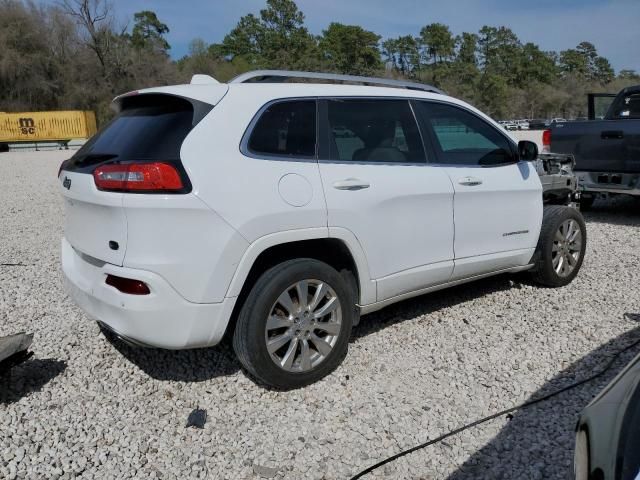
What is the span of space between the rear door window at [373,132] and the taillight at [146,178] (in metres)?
1.05

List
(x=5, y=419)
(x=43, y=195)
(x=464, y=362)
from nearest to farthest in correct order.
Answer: (x=5, y=419) → (x=464, y=362) → (x=43, y=195)

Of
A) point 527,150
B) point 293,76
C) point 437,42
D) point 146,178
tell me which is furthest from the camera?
point 437,42

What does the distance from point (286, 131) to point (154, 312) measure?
4.29 ft

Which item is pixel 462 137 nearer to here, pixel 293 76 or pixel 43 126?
pixel 293 76

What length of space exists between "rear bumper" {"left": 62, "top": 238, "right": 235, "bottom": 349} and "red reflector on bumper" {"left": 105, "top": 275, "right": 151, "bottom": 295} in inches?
0.9

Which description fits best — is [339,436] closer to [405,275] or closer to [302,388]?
[302,388]

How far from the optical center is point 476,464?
108 inches

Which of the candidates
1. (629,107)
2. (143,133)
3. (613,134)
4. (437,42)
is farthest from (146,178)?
(437,42)

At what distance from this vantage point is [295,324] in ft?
10.8

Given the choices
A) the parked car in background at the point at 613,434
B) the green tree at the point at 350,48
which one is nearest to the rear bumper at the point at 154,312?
the parked car in background at the point at 613,434

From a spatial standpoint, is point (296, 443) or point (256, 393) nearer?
point (296, 443)

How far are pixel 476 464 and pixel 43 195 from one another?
1246 cm

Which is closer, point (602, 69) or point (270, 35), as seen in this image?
point (270, 35)

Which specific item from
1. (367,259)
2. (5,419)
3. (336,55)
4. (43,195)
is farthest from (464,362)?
(336,55)
